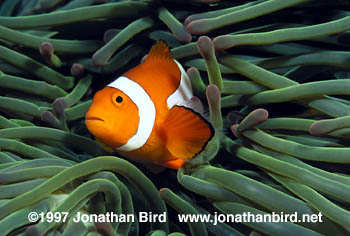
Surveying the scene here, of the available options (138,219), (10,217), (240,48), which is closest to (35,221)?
(10,217)

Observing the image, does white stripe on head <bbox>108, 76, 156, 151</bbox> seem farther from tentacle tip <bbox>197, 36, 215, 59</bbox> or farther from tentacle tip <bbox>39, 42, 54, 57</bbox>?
tentacle tip <bbox>39, 42, 54, 57</bbox>

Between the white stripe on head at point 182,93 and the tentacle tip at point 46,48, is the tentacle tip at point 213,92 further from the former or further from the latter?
the tentacle tip at point 46,48

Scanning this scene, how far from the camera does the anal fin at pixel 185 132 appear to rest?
97cm

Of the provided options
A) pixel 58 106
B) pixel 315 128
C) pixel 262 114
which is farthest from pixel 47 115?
pixel 315 128

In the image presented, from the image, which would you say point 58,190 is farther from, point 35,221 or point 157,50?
point 157,50

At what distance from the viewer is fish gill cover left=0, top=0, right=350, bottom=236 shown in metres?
0.87

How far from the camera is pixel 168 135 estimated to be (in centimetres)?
103

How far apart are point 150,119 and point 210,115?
0.17 meters

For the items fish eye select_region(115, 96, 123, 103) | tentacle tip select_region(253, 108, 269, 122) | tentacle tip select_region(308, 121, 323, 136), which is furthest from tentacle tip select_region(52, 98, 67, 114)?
tentacle tip select_region(308, 121, 323, 136)

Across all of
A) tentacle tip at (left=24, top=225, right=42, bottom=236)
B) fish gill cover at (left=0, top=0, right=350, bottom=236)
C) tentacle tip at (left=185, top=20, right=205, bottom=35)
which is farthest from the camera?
tentacle tip at (left=185, top=20, right=205, bottom=35)

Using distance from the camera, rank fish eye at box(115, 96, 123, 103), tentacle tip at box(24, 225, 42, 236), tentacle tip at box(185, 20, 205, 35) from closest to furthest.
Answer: tentacle tip at box(24, 225, 42, 236)
fish eye at box(115, 96, 123, 103)
tentacle tip at box(185, 20, 205, 35)

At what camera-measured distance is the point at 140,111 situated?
1.02 meters

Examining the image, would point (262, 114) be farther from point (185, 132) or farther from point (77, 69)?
point (77, 69)

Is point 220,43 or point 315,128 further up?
point 220,43
